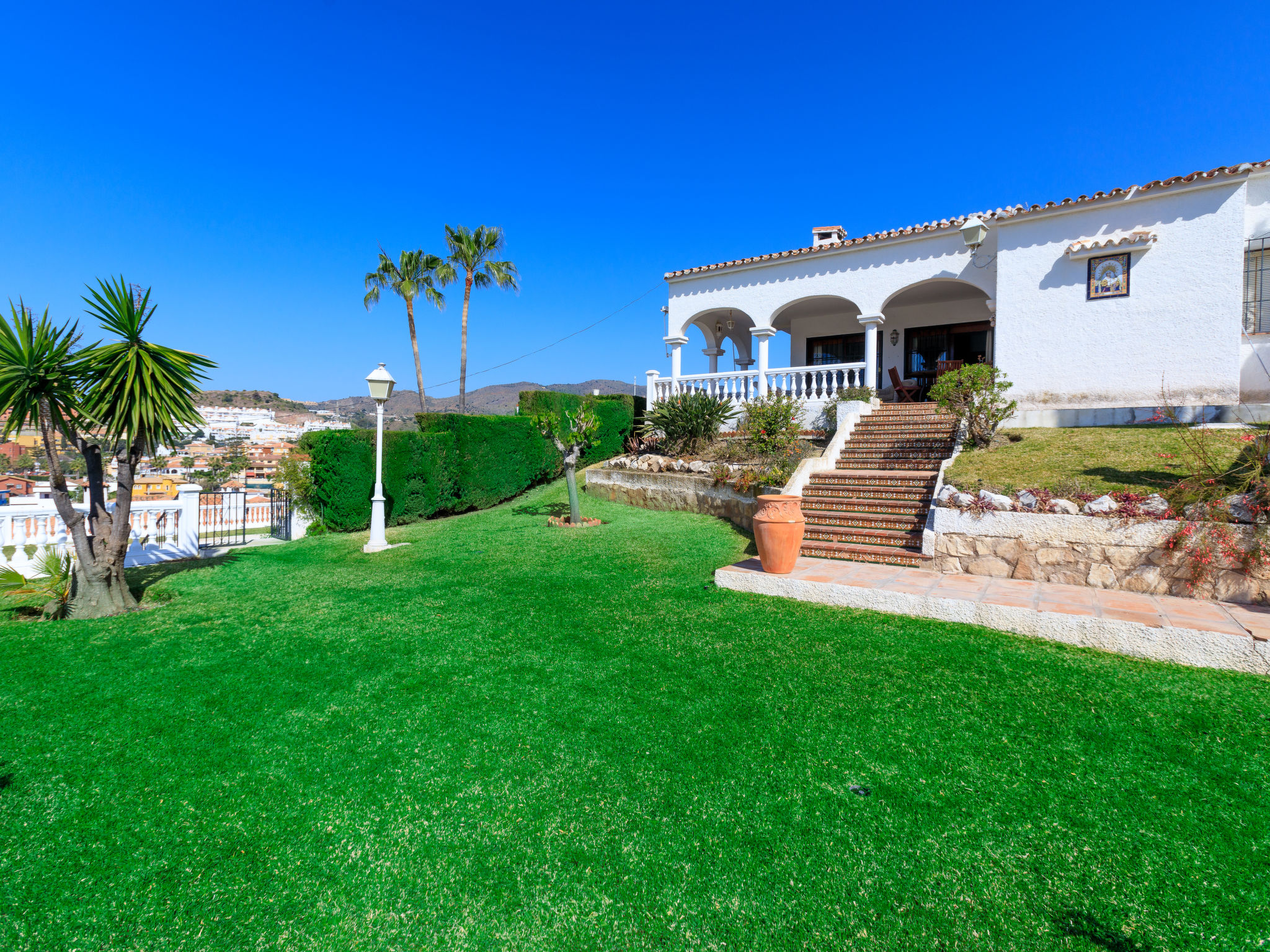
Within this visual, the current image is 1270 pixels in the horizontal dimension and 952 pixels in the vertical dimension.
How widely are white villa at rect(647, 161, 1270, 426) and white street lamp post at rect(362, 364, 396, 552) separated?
855 centimetres

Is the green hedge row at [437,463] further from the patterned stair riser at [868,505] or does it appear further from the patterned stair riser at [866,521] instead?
the patterned stair riser at [866,521]

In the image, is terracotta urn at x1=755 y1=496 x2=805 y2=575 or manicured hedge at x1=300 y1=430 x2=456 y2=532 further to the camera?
manicured hedge at x1=300 y1=430 x2=456 y2=532

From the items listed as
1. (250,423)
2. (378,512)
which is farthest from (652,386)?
(250,423)

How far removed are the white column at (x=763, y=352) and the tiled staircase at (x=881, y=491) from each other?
3170mm

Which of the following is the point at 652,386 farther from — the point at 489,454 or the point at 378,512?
the point at 378,512

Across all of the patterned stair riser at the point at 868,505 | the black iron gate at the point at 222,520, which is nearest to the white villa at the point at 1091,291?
the patterned stair riser at the point at 868,505

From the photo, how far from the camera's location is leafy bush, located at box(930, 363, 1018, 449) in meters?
9.04

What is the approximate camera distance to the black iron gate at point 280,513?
11.5 meters

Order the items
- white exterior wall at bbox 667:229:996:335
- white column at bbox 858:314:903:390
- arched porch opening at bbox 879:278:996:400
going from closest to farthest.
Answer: white exterior wall at bbox 667:229:996:335 < white column at bbox 858:314:903:390 < arched porch opening at bbox 879:278:996:400

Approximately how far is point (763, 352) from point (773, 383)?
102 cm

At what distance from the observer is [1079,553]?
19.7 ft

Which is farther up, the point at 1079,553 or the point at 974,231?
the point at 974,231

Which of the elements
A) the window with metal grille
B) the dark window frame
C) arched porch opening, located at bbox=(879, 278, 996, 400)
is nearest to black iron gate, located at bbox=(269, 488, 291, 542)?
the dark window frame

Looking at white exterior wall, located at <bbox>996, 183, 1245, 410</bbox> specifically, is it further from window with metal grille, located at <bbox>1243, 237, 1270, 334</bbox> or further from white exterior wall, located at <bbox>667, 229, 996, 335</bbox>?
white exterior wall, located at <bbox>667, 229, 996, 335</bbox>
